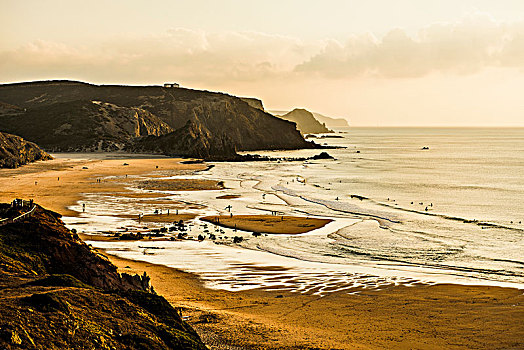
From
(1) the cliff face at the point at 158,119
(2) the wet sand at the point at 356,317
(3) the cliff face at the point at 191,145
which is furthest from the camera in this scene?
(1) the cliff face at the point at 158,119

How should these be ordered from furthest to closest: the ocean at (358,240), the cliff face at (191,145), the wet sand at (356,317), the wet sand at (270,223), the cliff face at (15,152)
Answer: the cliff face at (191,145) < the cliff face at (15,152) < the wet sand at (270,223) < the ocean at (358,240) < the wet sand at (356,317)

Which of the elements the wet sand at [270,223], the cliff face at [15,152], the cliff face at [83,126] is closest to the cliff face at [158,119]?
the cliff face at [83,126]

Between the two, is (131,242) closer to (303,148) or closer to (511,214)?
(511,214)

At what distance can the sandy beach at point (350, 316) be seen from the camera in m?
14.6

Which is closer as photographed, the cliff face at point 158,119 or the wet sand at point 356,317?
the wet sand at point 356,317

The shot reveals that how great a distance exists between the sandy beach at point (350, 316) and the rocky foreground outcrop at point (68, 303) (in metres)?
2.20

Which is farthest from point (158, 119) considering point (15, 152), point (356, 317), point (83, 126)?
point (356, 317)

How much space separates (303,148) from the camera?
540 ft

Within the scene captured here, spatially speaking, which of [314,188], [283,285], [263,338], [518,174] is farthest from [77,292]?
[518,174]

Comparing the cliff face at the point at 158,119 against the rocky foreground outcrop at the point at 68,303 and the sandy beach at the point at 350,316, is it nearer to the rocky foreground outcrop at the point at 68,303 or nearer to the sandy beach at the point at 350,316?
the sandy beach at the point at 350,316

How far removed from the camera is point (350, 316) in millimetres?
17156

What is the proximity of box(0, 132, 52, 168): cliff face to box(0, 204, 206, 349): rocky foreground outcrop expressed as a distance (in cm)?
7096

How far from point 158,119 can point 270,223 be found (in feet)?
444

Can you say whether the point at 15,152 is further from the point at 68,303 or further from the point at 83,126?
the point at 68,303
